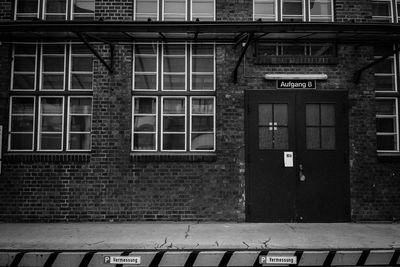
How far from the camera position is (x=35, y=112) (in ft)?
29.0

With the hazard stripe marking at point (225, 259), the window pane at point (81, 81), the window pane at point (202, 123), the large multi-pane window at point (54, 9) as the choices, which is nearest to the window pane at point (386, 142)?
the window pane at point (202, 123)

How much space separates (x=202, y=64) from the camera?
902 cm

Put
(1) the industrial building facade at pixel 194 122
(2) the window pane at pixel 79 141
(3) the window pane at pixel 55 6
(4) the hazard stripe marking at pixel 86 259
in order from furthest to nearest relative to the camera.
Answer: (3) the window pane at pixel 55 6 < (2) the window pane at pixel 79 141 < (1) the industrial building facade at pixel 194 122 < (4) the hazard stripe marking at pixel 86 259

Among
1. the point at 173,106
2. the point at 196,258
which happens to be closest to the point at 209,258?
the point at 196,258

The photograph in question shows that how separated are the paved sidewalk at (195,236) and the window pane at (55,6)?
5122 mm

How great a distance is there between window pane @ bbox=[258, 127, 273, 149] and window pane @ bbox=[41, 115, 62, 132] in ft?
15.6

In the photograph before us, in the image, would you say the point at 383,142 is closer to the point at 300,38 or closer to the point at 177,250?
the point at 300,38

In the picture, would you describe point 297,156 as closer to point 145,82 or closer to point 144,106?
point 144,106

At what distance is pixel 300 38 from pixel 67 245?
6.58 meters

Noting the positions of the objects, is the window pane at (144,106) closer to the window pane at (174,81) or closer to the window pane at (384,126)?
the window pane at (174,81)

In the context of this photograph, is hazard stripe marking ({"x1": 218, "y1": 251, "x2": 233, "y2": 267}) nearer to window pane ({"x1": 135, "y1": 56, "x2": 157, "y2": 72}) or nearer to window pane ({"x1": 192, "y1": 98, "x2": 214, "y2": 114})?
window pane ({"x1": 192, "y1": 98, "x2": 214, "y2": 114})

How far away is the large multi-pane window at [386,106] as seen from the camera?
29.6 feet

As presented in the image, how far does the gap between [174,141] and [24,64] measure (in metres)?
4.09

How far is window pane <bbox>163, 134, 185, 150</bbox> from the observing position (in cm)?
887
